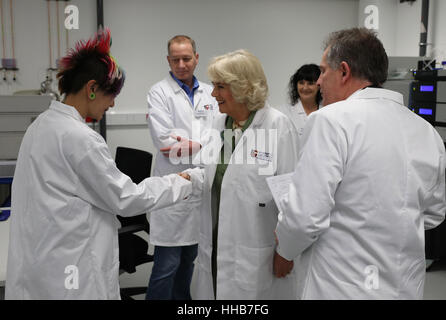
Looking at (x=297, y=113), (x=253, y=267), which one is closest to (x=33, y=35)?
(x=297, y=113)

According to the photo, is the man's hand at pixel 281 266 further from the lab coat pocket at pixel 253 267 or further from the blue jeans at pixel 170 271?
the blue jeans at pixel 170 271

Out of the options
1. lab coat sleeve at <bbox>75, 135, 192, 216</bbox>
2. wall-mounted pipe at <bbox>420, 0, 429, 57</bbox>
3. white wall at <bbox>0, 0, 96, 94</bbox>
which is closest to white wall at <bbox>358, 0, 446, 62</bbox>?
wall-mounted pipe at <bbox>420, 0, 429, 57</bbox>

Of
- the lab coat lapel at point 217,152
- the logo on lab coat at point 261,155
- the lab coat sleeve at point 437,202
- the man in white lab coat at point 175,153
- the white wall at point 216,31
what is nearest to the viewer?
the lab coat sleeve at point 437,202

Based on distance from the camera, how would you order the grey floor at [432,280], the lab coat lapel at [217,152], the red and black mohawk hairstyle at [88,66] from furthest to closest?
the grey floor at [432,280] → the lab coat lapel at [217,152] → the red and black mohawk hairstyle at [88,66]

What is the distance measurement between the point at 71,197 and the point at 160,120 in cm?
118

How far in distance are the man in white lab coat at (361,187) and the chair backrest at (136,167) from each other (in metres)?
1.25

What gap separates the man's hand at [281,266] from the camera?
5.32 ft

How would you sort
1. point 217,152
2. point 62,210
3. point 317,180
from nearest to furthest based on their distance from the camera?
1. point 317,180
2. point 62,210
3. point 217,152

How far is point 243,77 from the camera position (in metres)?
1.65

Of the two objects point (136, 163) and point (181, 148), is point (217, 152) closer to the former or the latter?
point (181, 148)

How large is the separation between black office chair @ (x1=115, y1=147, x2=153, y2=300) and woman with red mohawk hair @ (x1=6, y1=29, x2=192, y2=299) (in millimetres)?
774

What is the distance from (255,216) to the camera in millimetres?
1621

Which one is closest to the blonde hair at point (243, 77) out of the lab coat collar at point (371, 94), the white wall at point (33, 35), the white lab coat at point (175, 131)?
the lab coat collar at point (371, 94)

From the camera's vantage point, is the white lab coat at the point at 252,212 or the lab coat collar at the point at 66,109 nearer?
the lab coat collar at the point at 66,109
